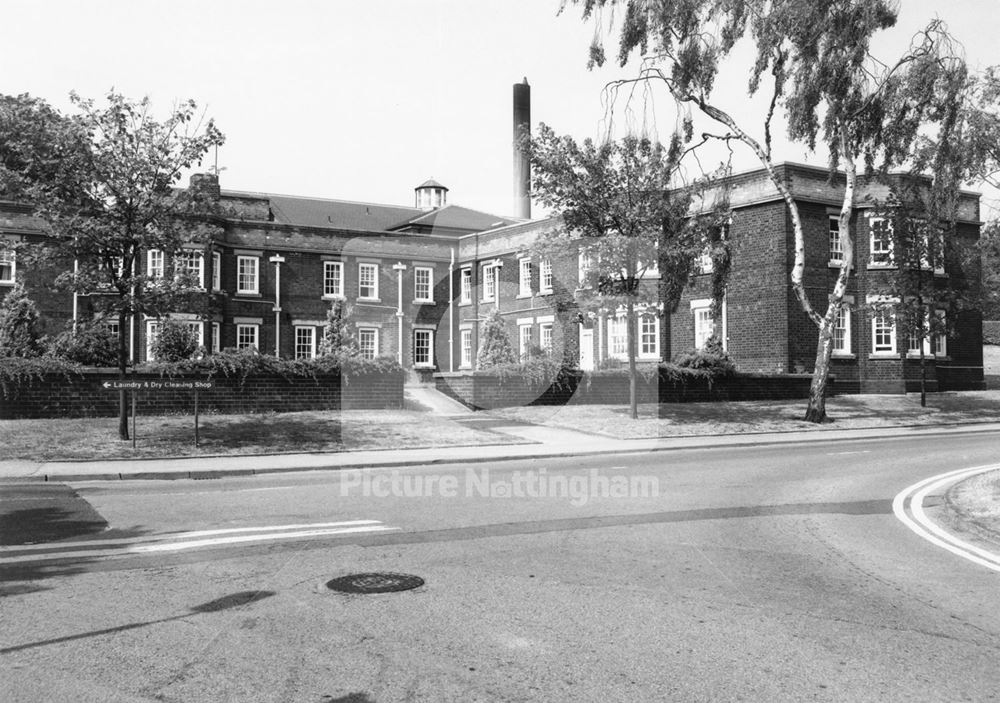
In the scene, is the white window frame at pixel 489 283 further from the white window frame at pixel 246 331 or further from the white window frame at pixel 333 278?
A: the white window frame at pixel 246 331

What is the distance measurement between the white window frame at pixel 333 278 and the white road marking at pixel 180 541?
3686 centimetres

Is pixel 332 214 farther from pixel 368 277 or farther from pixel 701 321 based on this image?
pixel 701 321

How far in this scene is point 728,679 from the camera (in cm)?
482

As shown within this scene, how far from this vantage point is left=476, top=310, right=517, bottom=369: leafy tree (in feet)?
116

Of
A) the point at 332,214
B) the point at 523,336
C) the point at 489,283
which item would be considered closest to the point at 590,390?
the point at 523,336

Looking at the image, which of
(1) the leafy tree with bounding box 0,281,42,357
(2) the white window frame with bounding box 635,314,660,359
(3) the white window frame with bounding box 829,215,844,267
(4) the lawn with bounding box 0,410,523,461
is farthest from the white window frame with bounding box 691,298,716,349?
(1) the leafy tree with bounding box 0,281,42,357

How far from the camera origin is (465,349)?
156 ft

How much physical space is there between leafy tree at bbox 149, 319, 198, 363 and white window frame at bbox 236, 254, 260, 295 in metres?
7.38

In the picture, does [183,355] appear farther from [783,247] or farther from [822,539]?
[822,539]

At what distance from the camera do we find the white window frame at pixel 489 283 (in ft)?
151

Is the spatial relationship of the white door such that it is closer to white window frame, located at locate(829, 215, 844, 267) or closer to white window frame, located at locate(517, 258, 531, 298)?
white window frame, located at locate(517, 258, 531, 298)

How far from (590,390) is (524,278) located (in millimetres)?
14658

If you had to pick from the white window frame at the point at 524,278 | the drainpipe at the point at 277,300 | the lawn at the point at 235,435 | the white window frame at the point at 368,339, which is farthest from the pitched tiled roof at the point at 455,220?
the lawn at the point at 235,435

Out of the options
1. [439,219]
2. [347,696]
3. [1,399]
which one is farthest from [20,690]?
[439,219]
